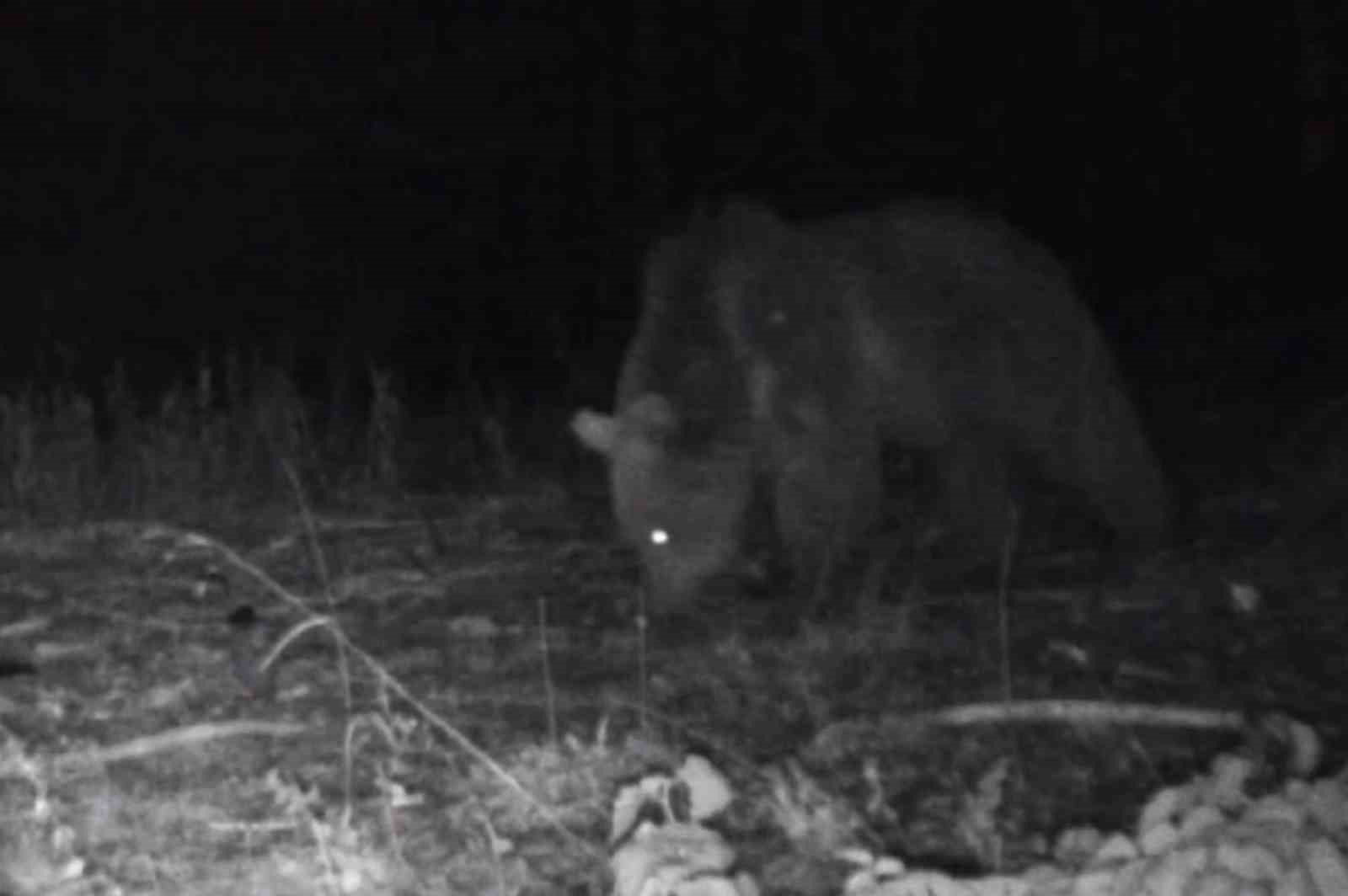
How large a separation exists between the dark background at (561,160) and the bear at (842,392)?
604cm

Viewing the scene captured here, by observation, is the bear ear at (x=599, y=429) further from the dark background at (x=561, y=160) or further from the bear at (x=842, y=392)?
the dark background at (x=561, y=160)

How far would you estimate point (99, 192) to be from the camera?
82.0 ft

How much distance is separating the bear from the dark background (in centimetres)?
604

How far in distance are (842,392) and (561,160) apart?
17.7m

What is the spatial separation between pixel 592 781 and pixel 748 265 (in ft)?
9.50

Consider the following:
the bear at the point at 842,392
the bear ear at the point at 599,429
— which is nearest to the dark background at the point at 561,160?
the bear at the point at 842,392

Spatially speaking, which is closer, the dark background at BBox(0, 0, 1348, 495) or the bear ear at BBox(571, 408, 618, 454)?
the bear ear at BBox(571, 408, 618, 454)

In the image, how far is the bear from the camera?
8.01m

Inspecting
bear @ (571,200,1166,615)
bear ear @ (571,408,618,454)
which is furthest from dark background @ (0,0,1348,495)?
bear ear @ (571,408,618,454)

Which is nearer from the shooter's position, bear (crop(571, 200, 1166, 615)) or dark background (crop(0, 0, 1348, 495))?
bear (crop(571, 200, 1166, 615))

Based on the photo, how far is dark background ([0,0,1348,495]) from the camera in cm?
1847

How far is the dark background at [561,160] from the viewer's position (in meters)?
18.5

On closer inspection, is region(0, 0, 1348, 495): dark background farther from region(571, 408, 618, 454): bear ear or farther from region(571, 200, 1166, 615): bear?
region(571, 408, 618, 454): bear ear

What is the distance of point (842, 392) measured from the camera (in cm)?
848
